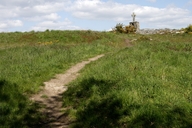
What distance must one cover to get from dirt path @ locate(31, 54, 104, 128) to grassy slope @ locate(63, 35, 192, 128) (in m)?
0.45

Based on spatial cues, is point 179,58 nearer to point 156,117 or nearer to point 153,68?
point 153,68

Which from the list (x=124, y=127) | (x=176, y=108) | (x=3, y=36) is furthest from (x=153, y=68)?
(x=3, y=36)

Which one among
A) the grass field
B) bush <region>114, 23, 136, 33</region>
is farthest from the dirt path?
bush <region>114, 23, 136, 33</region>

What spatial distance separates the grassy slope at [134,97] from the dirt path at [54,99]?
1.47 ft

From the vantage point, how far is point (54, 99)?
10.8 metres

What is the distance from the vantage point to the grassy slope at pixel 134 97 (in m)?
7.27

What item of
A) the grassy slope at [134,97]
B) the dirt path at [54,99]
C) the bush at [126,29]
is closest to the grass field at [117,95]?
the grassy slope at [134,97]

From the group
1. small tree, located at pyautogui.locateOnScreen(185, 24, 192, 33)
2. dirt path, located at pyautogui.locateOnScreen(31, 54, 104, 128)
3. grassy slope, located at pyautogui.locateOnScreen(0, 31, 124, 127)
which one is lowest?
dirt path, located at pyautogui.locateOnScreen(31, 54, 104, 128)

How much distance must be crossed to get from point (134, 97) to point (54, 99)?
4.04 metres

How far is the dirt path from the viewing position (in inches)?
334

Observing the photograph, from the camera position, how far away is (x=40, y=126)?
8.19 metres

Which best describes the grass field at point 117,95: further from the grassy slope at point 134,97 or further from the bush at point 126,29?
the bush at point 126,29

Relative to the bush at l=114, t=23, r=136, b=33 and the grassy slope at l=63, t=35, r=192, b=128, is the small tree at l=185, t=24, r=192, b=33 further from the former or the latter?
the grassy slope at l=63, t=35, r=192, b=128

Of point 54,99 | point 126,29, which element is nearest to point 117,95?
point 54,99
